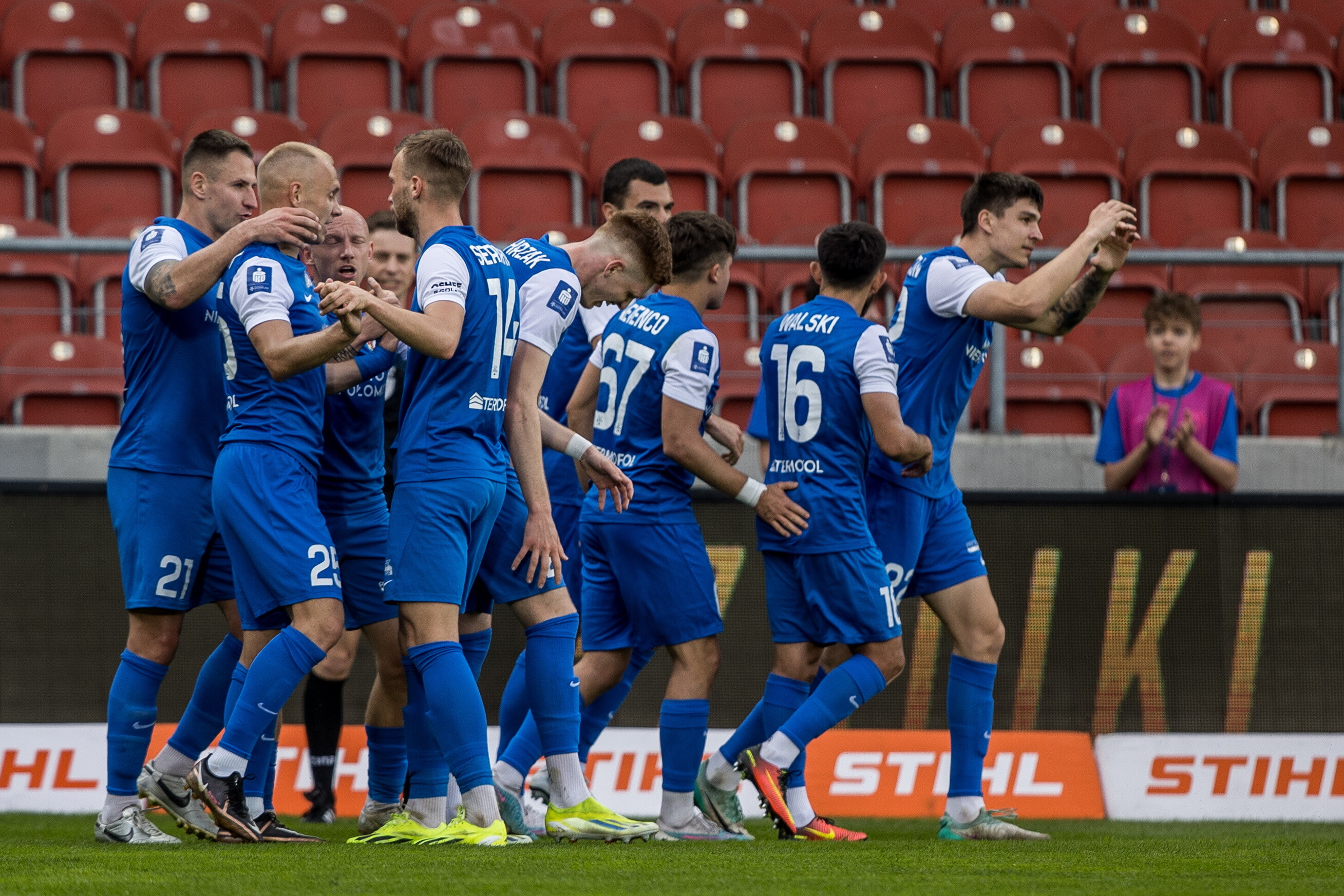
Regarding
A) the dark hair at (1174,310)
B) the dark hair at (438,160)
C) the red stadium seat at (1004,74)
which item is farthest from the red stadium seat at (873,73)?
the dark hair at (438,160)

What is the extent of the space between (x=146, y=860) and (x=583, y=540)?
1842mm

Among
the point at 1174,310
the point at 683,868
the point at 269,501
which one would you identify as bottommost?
the point at 683,868

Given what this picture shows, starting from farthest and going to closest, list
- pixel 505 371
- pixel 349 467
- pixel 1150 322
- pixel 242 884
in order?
pixel 1150 322 → pixel 349 467 → pixel 505 371 → pixel 242 884

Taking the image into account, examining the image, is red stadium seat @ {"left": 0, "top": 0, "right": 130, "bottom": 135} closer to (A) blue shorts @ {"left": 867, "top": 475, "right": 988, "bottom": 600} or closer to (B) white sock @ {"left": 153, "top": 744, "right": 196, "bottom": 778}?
(B) white sock @ {"left": 153, "top": 744, "right": 196, "bottom": 778}

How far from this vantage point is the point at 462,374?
14.5 ft

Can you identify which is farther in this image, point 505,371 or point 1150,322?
point 1150,322

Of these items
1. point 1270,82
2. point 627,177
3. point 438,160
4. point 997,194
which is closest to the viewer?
point 438,160

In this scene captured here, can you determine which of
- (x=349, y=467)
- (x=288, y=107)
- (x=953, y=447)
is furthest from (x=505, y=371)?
(x=288, y=107)

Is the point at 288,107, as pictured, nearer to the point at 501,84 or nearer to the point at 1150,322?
the point at 501,84

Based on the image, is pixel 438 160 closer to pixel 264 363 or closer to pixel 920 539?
pixel 264 363

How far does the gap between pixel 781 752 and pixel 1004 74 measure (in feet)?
22.4

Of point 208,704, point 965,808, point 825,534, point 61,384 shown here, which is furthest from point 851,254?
point 61,384

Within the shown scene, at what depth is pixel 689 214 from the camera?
5434 millimetres

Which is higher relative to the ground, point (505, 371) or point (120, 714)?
point (505, 371)
